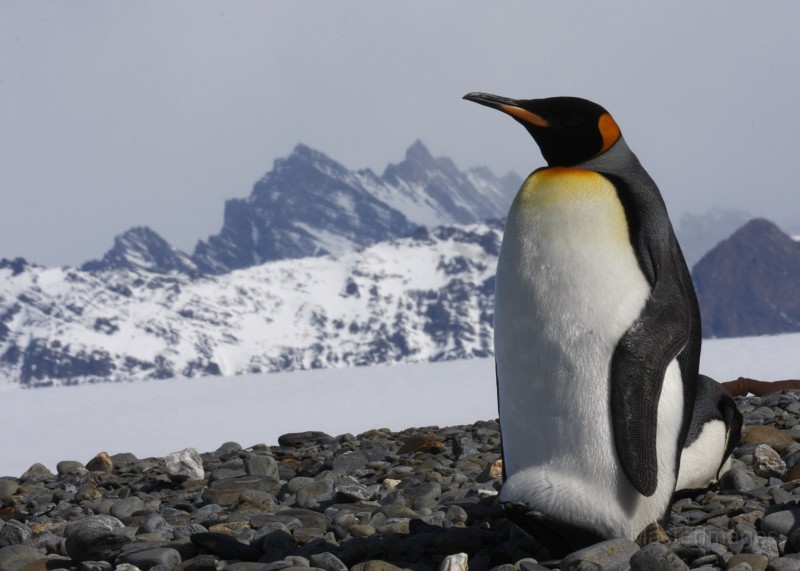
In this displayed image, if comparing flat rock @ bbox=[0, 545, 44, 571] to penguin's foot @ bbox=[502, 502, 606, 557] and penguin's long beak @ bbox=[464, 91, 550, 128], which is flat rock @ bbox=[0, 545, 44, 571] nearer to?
penguin's foot @ bbox=[502, 502, 606, 557]

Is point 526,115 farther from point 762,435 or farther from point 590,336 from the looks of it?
point 762,435

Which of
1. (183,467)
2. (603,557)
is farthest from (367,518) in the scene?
(183,467)

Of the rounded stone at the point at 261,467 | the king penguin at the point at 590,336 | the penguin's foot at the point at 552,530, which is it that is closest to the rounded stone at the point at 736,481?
the king penguin at the point at 590,336

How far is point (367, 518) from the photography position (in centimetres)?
404

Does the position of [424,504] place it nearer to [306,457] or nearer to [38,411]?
[306,457]

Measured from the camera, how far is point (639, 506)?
3203mm

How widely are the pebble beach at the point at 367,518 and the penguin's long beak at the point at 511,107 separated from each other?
1398mm

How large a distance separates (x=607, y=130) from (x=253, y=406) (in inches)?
415

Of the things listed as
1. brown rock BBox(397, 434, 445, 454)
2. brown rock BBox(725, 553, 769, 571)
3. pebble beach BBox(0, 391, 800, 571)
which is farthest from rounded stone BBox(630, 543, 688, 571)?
brown rock BBox(397, 434, 445, 454)

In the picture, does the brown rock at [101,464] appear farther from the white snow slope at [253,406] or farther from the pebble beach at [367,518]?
the white snow slope at [253,406]

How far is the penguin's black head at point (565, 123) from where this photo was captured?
3.30 metres

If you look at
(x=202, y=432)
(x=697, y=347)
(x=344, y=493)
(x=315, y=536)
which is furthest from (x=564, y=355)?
(x=202, y=432)

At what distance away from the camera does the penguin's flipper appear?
10.1 feet

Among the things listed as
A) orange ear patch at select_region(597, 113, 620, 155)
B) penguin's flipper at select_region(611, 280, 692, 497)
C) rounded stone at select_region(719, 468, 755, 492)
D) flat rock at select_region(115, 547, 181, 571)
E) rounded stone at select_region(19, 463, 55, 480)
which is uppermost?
orange ear patch at select_region(597, 113, 620, 155)
